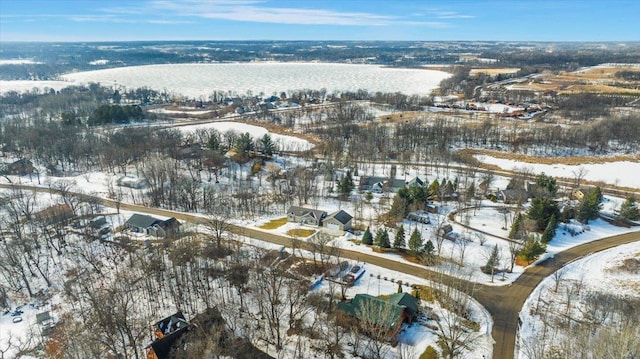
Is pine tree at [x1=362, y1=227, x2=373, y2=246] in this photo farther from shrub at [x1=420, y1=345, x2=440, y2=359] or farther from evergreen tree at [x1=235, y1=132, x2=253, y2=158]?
evergreen tree at [x1=235, y1=132, x2=253, y2=158]

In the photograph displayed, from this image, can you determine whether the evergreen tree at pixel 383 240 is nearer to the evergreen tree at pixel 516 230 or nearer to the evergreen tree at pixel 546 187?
the evergreen tree at pixel 516 230

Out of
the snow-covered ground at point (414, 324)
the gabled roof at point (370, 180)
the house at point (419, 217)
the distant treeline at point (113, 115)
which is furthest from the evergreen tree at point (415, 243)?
the distant treeline at point (113, 115)

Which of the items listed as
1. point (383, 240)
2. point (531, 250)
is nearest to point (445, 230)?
point (383, 240)

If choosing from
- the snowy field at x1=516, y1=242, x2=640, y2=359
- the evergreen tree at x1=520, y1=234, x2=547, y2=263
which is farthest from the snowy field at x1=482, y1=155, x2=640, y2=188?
the evergreen tree at x1=520, y1=234, x2=547, y2=263

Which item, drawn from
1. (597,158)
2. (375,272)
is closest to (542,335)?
(375,272)

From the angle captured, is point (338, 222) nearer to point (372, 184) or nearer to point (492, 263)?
point (372, 184)
